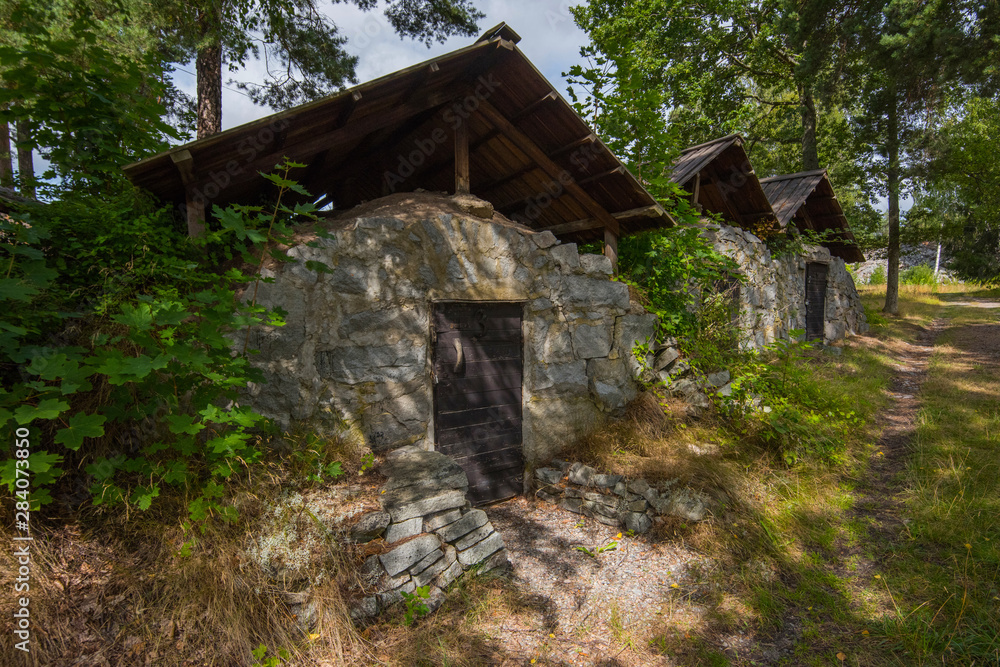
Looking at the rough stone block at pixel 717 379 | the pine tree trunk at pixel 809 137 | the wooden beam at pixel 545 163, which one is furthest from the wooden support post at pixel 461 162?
the pine tree trunk at pixel 809 137

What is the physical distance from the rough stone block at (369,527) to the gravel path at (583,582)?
3.39 ft

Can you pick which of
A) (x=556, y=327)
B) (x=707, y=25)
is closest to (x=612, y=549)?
(x=556, y=327)

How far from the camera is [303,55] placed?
7473 mm

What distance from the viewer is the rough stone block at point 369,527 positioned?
294cm

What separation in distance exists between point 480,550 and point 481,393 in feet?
5.10

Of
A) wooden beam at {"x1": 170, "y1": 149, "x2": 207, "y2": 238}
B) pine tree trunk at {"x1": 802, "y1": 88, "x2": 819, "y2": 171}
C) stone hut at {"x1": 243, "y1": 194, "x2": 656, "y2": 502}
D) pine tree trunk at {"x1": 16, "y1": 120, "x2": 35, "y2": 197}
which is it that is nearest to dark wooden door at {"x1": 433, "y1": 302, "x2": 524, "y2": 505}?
stone hut at {"x1": 243, "y1": 194, "x2": 656, "y2": 502}

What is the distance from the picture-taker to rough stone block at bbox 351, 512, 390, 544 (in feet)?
9.66

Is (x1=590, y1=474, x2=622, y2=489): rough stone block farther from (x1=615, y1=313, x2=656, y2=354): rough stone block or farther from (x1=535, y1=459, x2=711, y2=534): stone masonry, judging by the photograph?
(x1=615, y1=313, x2=656, y2=354): rough stone block

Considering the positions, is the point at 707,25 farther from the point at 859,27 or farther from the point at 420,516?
the point at 420,516

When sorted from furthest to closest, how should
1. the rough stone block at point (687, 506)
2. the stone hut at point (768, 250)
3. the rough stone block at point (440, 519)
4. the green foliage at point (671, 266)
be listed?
the stone hut at point (768, 250) → the green foliage at point (671, 266) → the rough stone block at point (687, 506) → the rough stone block at point (440, 519)

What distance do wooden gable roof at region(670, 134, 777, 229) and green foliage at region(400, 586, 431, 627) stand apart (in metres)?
6.64

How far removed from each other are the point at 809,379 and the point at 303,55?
30.0ft

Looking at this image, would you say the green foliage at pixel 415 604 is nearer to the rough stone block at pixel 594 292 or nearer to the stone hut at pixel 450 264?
the stone hut at pixel 450 264

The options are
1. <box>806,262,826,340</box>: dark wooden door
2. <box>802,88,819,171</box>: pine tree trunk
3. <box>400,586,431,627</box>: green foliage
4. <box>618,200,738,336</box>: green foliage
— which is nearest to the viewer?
<box>400,586,431,627</box>: green foliage
